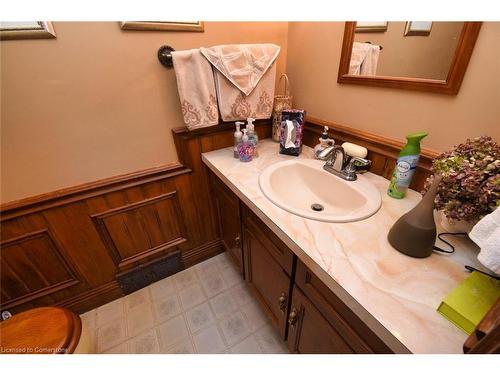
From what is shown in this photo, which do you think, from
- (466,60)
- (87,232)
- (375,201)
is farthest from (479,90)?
(87,232)

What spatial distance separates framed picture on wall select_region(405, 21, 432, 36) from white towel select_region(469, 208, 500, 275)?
1.88 feet

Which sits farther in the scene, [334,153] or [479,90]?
[334,153]

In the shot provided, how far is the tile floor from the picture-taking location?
1110 mm

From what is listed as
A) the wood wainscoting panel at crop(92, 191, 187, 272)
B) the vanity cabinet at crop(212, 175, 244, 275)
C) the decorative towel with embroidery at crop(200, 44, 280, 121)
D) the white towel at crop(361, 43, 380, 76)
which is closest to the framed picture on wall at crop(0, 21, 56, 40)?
the decorative towel with embroidery at crop(200, 44, 280, 121)

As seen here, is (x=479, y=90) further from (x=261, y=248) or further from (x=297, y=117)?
(x=261, y=248)

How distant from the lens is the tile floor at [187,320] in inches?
43.7

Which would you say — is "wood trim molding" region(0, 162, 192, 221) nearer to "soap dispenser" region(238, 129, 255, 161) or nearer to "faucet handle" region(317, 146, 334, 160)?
"soap dispenser" region(238, 129, 255, 161)

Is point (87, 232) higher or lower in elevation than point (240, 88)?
lower

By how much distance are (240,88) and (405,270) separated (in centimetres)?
90

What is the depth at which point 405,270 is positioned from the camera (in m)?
0.52

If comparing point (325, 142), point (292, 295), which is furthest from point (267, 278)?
point (325, 142)

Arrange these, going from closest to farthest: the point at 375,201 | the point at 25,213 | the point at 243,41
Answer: the point at 375,201, the point at 25,213, the point at 243,41

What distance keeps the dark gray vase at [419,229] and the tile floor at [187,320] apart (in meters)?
0.87

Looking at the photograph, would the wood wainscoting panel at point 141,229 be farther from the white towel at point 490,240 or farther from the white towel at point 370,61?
the white towel at point 490,240
